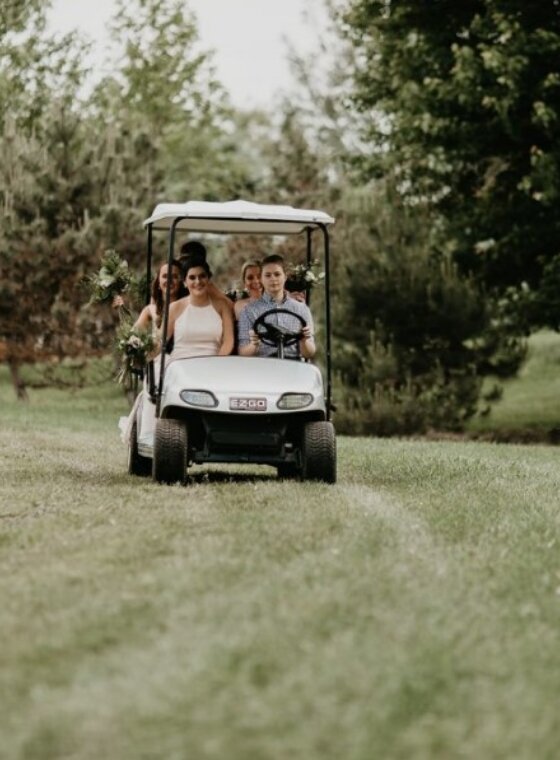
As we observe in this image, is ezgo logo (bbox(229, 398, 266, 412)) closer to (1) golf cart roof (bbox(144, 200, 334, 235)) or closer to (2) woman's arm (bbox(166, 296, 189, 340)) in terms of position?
(2) woman's arm (bbox(166, 296, 189, 340))

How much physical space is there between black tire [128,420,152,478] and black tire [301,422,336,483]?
5.25 ft

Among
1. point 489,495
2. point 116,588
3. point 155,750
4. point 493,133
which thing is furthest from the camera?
point 493,133

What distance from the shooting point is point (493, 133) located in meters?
21.0

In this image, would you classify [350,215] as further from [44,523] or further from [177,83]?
[44,523]

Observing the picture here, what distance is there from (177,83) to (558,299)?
61.5ft

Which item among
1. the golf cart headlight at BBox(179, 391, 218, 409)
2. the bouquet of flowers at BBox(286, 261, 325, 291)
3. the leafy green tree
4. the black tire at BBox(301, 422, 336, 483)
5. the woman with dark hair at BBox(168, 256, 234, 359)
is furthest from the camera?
the leafy green tree

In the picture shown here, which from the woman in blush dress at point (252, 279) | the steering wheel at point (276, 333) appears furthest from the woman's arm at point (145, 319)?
the steering wheel at point (276, 333)

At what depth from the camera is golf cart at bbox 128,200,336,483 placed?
10.2 meters

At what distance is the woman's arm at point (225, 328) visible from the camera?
11.1 metres

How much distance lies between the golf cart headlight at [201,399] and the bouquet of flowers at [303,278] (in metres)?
2.55

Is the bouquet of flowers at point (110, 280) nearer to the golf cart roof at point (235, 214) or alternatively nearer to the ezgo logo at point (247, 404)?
the golf cart roof at point (235, 214)

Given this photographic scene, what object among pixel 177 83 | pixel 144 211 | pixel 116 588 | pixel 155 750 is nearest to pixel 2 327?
pixel 144 211

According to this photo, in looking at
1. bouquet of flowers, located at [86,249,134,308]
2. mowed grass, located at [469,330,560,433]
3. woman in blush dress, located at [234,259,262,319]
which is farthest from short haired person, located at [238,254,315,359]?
mowed grass, located at [469,330,560,433]

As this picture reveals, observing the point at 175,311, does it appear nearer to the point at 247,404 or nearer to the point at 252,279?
the point at 252,279
